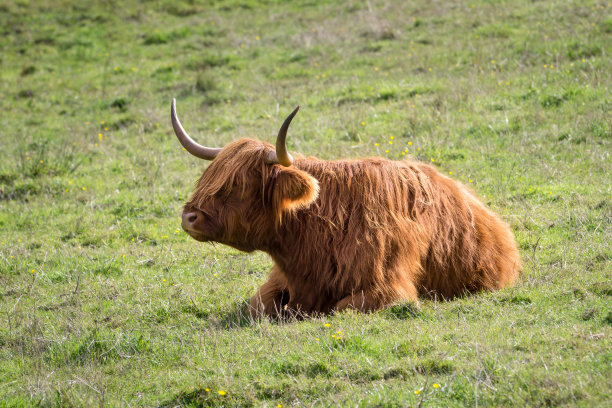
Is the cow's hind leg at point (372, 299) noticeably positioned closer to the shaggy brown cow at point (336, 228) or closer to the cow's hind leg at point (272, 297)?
the shaggy brown cow at point (336, 228)

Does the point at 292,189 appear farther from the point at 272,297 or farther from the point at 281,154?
the point at 272,297

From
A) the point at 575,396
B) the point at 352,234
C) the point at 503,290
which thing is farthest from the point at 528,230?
the point at 575,396

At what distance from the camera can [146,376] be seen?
194 inches

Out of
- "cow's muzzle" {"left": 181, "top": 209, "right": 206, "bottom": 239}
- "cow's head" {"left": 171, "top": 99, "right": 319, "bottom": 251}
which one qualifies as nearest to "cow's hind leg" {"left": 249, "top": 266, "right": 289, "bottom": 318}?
"cow's head" {"left": 171, "top": 99, "right": 319, "bottom": 251}

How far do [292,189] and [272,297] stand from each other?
0.98 meters

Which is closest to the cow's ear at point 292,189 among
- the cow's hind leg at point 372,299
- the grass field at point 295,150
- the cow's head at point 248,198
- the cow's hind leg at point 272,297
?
the cow's head at point 248,198

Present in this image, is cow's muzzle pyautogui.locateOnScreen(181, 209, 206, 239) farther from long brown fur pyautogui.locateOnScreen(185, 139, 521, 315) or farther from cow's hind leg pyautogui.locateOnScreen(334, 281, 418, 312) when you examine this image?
cow's hind leg pyautogui.locateOnScreen(334, 281, 418, 312)

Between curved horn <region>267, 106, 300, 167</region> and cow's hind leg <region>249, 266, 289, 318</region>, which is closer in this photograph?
curved horn <region>267, 106, 300, 167</region>

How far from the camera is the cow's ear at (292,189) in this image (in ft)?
18.6

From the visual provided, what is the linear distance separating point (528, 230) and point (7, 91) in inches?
431

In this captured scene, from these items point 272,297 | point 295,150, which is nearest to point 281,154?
point 272,297

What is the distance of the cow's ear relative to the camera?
18.6 feet

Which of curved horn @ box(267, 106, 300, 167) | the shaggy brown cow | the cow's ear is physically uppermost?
curved horn @ box(267, 106, 300, 167)

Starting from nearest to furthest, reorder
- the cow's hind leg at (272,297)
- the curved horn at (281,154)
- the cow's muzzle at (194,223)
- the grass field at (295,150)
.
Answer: the grass field at (295,150), the curved horn at (281,154), the cow's muzzle at (194,223), the cow's hind leg at (272,297)
